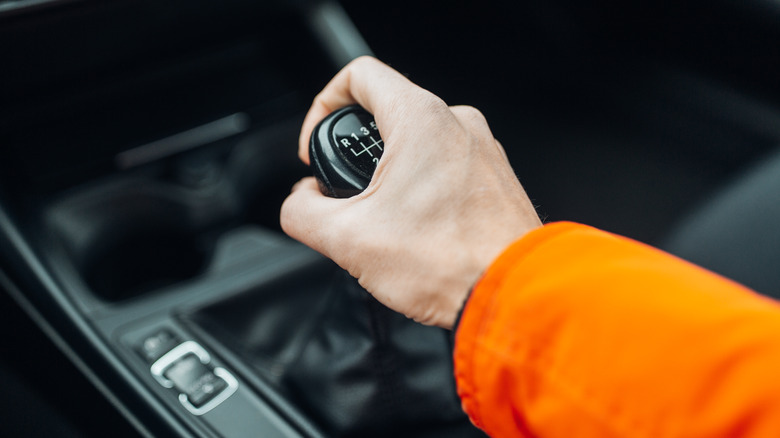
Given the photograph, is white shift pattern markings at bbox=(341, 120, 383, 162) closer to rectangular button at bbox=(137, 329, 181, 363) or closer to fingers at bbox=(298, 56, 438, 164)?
fingers at bbox=(298, 56, 438, 164)

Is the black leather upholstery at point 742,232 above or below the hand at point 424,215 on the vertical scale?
below

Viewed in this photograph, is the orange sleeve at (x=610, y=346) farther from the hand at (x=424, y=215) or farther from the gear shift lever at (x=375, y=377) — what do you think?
the gear shift lever at (x=375, y=377)

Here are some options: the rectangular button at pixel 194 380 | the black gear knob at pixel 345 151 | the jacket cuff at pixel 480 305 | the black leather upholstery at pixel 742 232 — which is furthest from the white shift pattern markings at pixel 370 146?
the black leather upholstery at pixel 742 232

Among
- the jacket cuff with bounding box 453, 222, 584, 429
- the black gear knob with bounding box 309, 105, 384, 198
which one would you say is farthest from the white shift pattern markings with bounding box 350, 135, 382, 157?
the jacket cuff with bounding box 453, 222, 584, 429

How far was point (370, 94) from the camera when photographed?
18.3 inches

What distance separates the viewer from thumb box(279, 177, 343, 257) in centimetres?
44

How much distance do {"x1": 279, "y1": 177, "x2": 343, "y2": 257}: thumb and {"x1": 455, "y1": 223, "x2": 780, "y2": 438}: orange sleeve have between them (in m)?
0.13

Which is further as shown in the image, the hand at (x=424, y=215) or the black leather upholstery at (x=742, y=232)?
the black leather upholstery at (x=742, y=232)

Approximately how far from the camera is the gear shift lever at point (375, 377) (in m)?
0.62

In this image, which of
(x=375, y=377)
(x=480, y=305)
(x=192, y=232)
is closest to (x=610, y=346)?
(x=480, y=305)

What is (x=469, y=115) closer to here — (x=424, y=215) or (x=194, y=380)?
(x=424, y=215)

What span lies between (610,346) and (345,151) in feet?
0.83

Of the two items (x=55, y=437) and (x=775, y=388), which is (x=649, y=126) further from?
(x=55, y=437)

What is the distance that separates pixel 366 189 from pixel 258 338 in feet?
1.24
